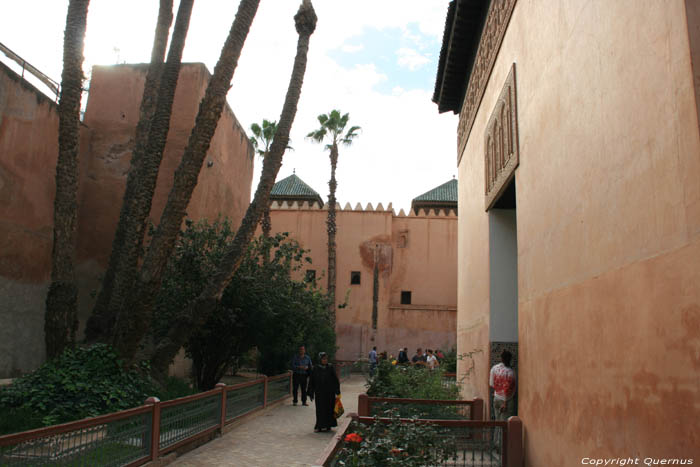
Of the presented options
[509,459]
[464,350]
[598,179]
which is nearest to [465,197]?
[464,350]

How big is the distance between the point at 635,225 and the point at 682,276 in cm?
75

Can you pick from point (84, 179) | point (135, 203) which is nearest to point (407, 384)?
point (135, 203)

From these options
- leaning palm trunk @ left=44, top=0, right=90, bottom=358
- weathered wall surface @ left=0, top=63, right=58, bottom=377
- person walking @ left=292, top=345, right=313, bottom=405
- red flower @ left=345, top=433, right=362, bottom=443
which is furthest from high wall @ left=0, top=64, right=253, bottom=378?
red flower @ left=345, top=433, right=362, bottom=443

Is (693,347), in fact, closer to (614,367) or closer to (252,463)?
(614,367)

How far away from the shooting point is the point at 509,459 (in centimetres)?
678

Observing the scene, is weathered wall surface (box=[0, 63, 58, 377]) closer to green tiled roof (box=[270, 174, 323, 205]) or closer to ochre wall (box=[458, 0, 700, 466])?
ochre wall (box=[458, 0, 700, 466])

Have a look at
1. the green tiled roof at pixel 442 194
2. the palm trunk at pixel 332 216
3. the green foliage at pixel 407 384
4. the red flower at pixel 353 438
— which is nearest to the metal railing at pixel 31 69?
the green foliage at pixel 407 384

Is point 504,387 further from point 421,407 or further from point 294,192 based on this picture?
point 294,192

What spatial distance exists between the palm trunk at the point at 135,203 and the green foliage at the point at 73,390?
5.10ft

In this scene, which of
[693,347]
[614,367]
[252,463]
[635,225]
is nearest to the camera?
[693,347]

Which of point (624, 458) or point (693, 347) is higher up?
point (693, 347)

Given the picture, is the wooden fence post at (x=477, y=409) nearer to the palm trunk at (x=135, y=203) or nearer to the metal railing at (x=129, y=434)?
the metal railing at (x=129, y=434)

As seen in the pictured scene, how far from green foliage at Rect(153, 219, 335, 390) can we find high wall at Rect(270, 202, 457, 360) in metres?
16.6

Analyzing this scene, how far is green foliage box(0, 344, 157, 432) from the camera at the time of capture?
8461mm
